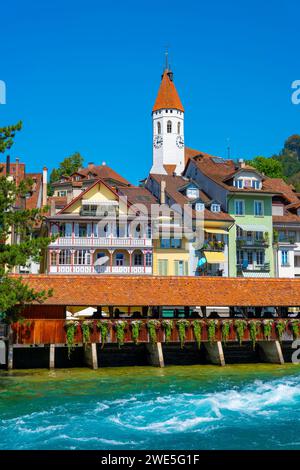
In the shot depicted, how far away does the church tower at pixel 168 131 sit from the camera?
3711 inches

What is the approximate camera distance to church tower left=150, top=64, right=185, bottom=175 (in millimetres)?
94250

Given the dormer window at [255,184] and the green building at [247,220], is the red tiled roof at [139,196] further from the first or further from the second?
the dormer window at [255,184]

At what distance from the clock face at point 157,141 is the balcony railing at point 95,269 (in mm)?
42737

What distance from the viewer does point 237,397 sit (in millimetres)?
26031

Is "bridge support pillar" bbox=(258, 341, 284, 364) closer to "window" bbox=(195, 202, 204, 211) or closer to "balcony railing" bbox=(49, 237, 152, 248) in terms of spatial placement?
"balcony railing" bbox=(49, 237, 152, 248)

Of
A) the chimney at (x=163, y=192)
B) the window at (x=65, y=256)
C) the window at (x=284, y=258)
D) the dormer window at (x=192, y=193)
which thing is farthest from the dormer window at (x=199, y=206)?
the window at (x=65, y=256)

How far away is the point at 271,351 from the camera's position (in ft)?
121

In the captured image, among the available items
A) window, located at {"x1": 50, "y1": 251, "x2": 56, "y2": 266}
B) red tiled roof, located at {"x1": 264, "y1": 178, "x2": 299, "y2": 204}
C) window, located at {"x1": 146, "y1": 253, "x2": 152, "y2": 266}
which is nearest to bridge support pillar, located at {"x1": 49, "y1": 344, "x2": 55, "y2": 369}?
window, located at {"x1": 50, "y1": 251, "x2": 56, "y2": 266}

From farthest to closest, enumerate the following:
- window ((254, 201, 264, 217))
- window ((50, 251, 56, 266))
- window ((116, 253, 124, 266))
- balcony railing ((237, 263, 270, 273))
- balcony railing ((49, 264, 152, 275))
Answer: window ((254, 201, 264, 217))
balcony railing ((237, 263, 270, 273))
window ((116, 253, 124, 266))
window ((50, 251, 56, 266))
balcony railing ((49, 264, 152, 275))

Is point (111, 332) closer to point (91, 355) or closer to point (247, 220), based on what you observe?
point (91, 355)

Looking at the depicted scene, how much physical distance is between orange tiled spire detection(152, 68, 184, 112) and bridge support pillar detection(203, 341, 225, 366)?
6340 centimetres

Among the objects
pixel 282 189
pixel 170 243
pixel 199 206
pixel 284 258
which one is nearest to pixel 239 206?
pixel 199 206

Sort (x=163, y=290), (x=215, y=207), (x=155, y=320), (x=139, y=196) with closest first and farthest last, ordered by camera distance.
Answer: (x=155, y=320) < (x=163, y=290) < (x=215, y=207) < (x=139, y=196)

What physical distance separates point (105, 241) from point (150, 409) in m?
31.5
